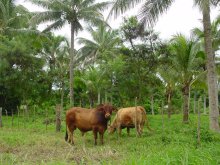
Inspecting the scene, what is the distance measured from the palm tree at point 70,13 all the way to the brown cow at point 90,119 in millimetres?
9197

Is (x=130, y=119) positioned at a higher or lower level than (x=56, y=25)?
lower

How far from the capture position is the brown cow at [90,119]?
1224 cm

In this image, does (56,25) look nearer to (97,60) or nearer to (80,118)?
(97,60)

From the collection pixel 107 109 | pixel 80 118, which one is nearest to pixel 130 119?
pixel 107 109

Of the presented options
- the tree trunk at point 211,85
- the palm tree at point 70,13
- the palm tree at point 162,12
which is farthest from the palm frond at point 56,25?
the tree trunk at point 211,85

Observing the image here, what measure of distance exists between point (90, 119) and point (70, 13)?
38.7ft

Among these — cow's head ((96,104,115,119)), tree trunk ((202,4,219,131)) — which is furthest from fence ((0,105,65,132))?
tree trunk ((202,4,219,131))

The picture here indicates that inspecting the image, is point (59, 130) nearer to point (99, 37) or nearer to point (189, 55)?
point (189, 55)

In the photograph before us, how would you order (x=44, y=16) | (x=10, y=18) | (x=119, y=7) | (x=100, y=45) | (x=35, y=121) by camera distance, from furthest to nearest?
(x=100, y=45) < (x=10, y=18) < (x=44, y=16) < (x=35, y=121) < (x=119, y=7)

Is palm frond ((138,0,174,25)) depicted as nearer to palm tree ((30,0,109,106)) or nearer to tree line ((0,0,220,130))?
tree line ((0,0,220,130))

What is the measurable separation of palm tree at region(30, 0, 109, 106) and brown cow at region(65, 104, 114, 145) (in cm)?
920

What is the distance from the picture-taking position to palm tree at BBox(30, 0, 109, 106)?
22.0m

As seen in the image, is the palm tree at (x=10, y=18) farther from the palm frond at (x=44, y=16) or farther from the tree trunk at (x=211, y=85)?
the tree trunk at (x=211, y=85)

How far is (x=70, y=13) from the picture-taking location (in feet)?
74.0
